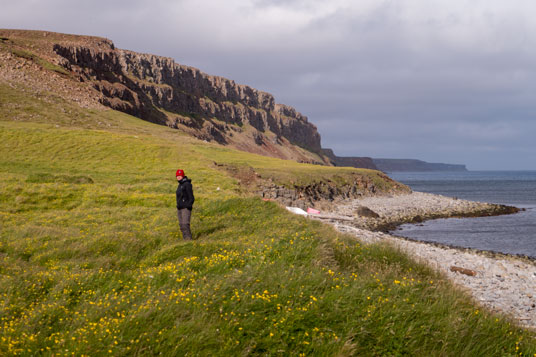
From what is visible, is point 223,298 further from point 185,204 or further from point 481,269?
point 481,269

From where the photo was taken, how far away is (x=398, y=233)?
39.1 metres

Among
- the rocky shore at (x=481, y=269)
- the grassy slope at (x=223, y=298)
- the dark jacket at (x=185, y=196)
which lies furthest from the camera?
the rocky shore at (x=481, y=269)

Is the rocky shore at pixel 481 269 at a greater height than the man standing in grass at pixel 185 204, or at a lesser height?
lesser

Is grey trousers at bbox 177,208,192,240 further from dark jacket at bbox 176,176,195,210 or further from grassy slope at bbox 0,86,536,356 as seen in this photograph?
grassy slope at bbox 0,86,536,356

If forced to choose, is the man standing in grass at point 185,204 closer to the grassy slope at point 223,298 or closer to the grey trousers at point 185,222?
the grey trousers at point 185,222

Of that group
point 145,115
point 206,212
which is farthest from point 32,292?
point 145,115

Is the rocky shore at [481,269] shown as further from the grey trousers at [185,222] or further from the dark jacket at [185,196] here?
the dark jacket at [185,196]

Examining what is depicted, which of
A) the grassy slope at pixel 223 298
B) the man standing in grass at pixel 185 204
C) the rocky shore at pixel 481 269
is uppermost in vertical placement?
the man standing in grass at pixel 185 204

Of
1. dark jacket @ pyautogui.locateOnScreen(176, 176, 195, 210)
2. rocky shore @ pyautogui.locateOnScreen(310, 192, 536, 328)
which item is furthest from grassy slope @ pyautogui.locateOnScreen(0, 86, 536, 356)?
rocky shore @ pyautogui.locateOnScreen(310, 192, 536, 328)

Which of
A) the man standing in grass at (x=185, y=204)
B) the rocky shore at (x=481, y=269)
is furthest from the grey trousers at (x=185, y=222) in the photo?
the rocky shore at (x=481, y=269)

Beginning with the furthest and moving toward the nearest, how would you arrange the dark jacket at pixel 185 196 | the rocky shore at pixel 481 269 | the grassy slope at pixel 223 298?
the rocky shore at pixel 481 269 < the dark jacket at pixel 185 196 < the grassy slope at pixel 223 298

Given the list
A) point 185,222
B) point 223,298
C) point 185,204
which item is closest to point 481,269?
point 185,222

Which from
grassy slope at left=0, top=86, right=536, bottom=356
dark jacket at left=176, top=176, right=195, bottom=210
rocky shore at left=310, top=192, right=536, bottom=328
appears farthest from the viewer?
rocky shore at left=310, top=192, right=536, bottom=328

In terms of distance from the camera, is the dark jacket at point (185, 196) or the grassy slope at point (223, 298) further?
the dark jacket at point (185, 196)
